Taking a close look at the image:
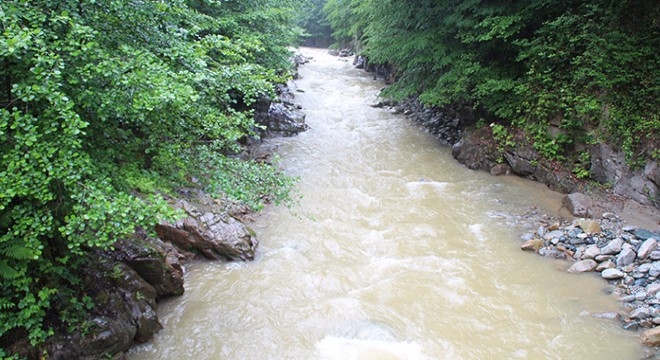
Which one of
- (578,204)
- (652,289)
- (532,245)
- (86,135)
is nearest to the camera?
(86,135)

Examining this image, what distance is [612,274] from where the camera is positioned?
7.40 meters

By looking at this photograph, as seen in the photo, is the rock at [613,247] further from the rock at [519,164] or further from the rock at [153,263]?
the rock at [153,263]

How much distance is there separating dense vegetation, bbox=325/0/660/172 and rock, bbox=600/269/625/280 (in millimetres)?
3161

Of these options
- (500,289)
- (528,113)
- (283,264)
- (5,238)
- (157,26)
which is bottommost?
(283,264)

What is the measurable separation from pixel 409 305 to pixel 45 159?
5.57m

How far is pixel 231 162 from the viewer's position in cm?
605

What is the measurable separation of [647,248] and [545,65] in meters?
5.76

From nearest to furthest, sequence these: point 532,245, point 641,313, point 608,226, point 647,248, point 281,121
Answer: point 641,313
point 647,248
point 532,245
point 608,226
point 281,121

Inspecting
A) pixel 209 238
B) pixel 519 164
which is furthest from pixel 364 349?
pixel 519 164

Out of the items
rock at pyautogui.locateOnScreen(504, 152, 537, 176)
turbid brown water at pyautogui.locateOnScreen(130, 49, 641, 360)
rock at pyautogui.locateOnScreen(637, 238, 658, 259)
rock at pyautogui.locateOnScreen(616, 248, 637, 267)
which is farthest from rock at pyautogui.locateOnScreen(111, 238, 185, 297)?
rock at pyautogui.locateOnScreen(504, 152, 537, 176)

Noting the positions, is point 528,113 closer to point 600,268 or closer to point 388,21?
point 600,268

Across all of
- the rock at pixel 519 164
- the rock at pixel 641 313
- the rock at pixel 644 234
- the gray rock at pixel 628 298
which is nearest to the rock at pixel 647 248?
the rock at pixel 644 234

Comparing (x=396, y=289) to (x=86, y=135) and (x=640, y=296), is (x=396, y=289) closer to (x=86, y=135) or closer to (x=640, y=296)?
(x=640, y=296)

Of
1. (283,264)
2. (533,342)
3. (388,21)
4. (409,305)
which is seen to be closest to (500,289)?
(533,342)
